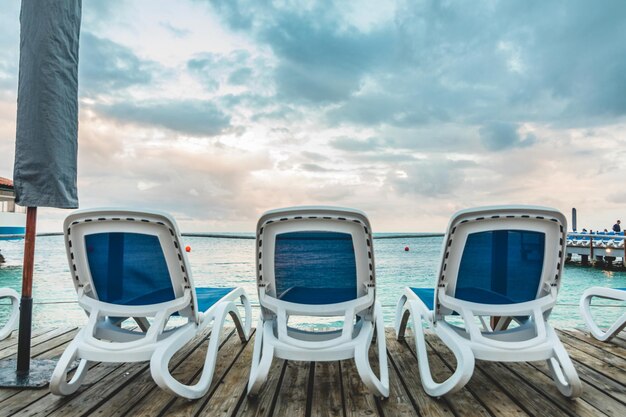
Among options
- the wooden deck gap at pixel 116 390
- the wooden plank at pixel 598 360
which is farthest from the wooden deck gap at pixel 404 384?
the wooden deck gap at pixel 116 390

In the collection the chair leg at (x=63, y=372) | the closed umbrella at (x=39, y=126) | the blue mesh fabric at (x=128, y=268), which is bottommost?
the chair leg at (x=63, y=372)

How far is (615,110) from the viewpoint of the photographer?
15.0 meters

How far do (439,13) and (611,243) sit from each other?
62.7ft

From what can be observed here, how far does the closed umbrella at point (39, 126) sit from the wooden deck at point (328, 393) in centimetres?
42

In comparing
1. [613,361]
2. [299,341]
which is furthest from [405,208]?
[299,341]

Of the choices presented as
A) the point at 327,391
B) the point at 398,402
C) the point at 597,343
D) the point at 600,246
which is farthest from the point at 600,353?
the point at 600,246

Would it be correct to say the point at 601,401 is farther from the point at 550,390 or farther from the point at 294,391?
the point at 294,391

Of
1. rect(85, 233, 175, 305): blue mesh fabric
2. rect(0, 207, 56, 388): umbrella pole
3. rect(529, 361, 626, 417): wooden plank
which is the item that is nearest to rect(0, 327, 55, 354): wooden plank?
rect(0, 207, 56, 388): umbrella pole

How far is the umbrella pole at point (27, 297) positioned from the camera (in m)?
2.48

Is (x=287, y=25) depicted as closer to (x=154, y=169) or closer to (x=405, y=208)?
(x=405, y=208)

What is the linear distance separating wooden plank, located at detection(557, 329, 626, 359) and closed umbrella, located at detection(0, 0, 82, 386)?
417cm

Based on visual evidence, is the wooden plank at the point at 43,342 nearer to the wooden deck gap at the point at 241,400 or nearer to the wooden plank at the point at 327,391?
the wooden deck gap at the point at 241,400

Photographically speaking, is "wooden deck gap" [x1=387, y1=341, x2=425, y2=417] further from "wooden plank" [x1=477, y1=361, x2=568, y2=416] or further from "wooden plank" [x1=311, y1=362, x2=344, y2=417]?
"wooden plank" [x1=477, y1=361, x2=568, y2=416]

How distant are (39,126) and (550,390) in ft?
11.5
